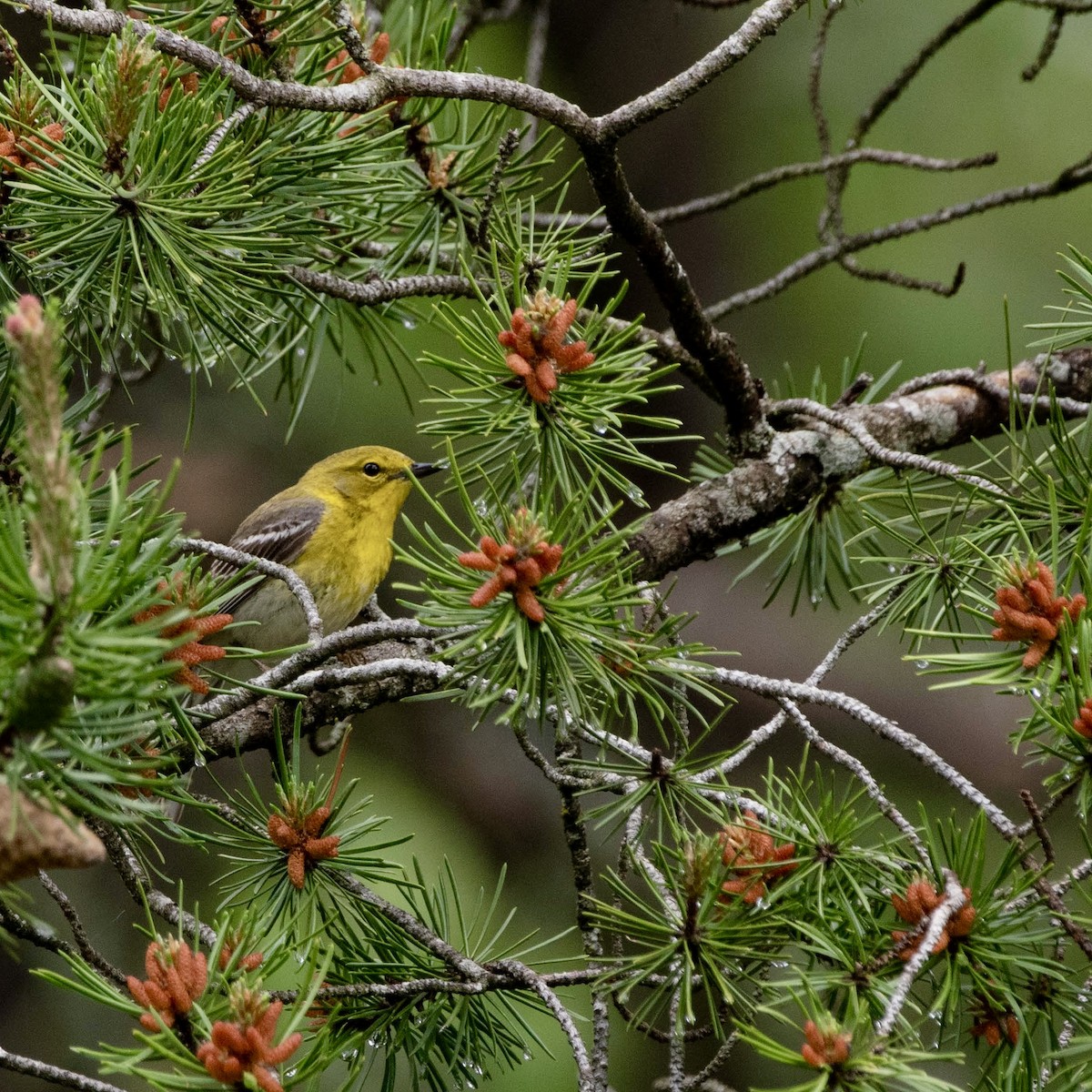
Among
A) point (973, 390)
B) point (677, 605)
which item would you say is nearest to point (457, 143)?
point (973, 390)

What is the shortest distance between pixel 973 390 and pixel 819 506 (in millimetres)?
494

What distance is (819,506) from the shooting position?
309 centimetres

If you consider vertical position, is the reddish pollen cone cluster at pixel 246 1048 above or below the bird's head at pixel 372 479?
below

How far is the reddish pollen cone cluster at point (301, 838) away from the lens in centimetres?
199

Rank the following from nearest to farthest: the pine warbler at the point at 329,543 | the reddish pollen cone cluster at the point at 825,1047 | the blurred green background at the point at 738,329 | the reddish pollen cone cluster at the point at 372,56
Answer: the reddish pollen cone cluster at the point at 825,1047
the reddish pollen cone cluster at the point at 372,56
the pine warbler at the point at 329,543
the blurred green background at the point at 738,329

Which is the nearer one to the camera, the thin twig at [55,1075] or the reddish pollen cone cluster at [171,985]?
the reddish pollen cone cluster at [171,985]

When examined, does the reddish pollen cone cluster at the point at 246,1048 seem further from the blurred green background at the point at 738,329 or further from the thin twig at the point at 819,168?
the blurred green background at the point at 738,329

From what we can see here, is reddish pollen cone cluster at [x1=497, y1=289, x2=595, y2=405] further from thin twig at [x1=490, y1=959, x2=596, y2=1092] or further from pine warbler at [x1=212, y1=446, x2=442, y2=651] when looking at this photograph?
pine warbler at [x1=212, y1=446, x2=442, y2=651]

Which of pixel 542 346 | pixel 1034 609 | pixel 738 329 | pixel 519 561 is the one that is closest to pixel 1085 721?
pixel 1034 609

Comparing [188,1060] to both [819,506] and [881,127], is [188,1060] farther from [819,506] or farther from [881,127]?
[881,127]

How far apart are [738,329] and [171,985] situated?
5908mm

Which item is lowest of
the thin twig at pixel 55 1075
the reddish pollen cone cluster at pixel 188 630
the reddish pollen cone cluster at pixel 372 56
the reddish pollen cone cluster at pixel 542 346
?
the thin twig at pixel 55 1075

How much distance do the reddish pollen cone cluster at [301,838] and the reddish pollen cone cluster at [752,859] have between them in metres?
0.63

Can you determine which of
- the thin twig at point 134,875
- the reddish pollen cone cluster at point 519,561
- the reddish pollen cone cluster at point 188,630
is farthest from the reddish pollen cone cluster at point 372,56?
the thin twig at point 134,875
